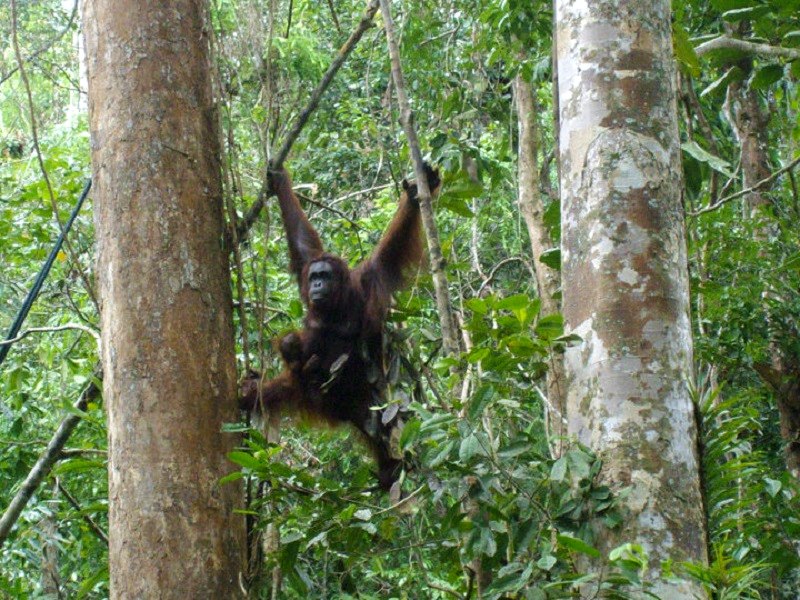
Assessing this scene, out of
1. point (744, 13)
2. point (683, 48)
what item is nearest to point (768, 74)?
point (744, 13)

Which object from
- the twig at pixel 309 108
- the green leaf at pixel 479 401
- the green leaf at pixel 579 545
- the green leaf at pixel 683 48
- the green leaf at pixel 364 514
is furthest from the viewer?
the green leaf at pixel 683 48

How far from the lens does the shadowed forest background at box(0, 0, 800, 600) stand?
2256mm

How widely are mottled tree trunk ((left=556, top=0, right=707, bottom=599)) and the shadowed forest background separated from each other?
6 centimetres

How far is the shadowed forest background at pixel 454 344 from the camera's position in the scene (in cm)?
226

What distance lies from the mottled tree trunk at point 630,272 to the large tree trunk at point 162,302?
1.03 meters

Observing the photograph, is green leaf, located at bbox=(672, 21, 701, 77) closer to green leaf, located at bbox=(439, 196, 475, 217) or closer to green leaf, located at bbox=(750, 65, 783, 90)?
green leaf, located at bbox=(750, 65, 783, 90)

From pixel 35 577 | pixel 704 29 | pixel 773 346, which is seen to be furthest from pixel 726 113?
pixel 35 577

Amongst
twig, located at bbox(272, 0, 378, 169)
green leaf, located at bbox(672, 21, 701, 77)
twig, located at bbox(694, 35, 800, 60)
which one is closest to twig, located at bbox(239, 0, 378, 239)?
twig, located at bbox(272, 0, 378, 169)

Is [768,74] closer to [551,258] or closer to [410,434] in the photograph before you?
[551,258]

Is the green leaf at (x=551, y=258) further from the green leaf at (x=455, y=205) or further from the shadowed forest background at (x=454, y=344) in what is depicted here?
the green leaf at (x=455, y=205)

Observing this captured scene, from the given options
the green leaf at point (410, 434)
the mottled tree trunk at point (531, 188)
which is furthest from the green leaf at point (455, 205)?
the green leaf at point (410, 434)

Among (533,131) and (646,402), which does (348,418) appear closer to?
(533,131)

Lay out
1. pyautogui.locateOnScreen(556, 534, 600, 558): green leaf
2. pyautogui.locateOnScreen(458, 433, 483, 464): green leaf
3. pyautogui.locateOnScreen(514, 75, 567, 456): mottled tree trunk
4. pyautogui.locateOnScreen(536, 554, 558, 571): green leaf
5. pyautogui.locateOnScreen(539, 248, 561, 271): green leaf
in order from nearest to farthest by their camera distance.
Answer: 1. pyautogui.locateOnScreen(556, 534, 600, 558): green leaf
2. pyautogui.locateOnScreen(536, 554, 558, 571): green leaf
3. pyautogui.locateOnScreen(458, 433, 483, 464): green leaf
4. pyautogui.locateOnScreen(539, 248, 561, 271): green leaf
5. pyautogui.locateOnScreen(514, 75, 567, 456): mottled tree trunk

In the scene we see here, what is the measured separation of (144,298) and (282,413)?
208 centimetres
